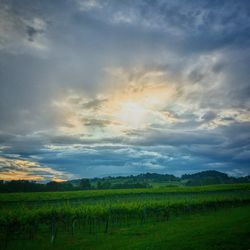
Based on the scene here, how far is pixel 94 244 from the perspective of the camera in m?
24.5

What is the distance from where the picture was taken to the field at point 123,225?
21408mm

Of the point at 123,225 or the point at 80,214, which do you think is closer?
the point at 80,214

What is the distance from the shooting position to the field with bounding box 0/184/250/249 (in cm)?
2141

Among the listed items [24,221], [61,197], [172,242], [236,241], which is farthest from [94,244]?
[61,197]

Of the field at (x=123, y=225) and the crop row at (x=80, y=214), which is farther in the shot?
the crop row at (x=80, y=214)

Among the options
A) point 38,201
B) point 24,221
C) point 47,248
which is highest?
point 38,201

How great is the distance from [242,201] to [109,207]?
1607 inches

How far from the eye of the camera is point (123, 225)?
39219mm

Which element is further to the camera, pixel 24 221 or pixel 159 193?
pixel 159 193

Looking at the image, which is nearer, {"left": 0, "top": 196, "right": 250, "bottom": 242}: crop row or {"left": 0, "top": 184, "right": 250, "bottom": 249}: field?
{"left": 0, "top": 184, "right": 250, "bottom": 249}: field

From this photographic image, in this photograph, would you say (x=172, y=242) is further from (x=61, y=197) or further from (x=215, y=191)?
(x=215, y=191)

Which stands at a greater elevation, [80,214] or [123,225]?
[80,214]

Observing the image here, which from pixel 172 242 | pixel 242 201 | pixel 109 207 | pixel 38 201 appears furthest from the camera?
pixel 38 201

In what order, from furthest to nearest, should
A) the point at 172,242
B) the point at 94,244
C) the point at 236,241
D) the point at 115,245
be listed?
the point at 94,244 → the point at 115,245 → the point at 172,242 → the point at 236,241
